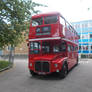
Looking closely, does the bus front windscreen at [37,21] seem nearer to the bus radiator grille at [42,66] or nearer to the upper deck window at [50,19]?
the upper deck window at [50,19]

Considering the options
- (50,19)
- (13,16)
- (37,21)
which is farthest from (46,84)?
(13,16)

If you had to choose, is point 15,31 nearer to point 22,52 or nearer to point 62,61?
point 62,61

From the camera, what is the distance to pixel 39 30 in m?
6.99

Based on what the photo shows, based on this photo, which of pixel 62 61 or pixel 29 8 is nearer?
pixel 62 61

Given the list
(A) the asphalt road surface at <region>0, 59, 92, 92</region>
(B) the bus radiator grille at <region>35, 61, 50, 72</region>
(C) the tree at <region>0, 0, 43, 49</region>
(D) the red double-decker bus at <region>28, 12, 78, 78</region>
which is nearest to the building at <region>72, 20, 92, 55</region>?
(C) the tree at <region>0, 0, 43, 49</region>

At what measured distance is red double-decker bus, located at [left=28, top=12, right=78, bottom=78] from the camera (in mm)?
6379

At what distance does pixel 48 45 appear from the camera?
Result: 7.21 m

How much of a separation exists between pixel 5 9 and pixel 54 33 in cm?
460

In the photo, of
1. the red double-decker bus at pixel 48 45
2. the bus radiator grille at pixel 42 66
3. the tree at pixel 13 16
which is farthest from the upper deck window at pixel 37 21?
the bus radiator grille at pixel 42 66

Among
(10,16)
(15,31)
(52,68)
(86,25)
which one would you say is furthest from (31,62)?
(86,25)

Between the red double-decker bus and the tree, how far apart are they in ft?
6.84

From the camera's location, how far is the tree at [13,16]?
8437 millimetres

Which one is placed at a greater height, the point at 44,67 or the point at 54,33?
the point at 54,33

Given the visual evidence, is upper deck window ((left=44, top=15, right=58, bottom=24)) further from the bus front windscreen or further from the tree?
the tree
